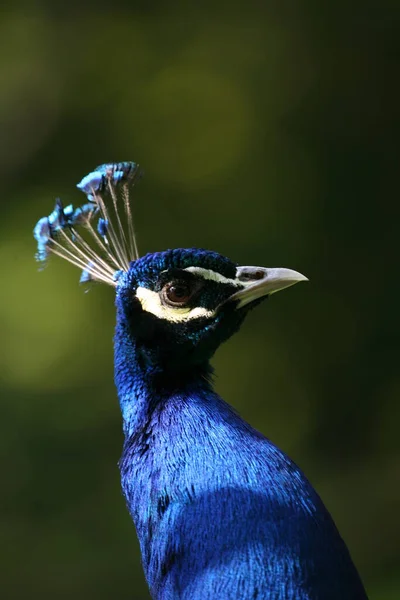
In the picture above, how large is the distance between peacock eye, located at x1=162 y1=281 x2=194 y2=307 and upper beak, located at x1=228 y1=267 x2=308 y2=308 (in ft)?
0.20

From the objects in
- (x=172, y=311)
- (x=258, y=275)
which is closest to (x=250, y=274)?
(x=258, y=275)

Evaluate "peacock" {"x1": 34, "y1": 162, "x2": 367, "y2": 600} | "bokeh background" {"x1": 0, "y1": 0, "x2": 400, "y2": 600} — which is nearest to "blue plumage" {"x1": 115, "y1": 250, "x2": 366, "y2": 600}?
"peacock" {"x1": 34, "y1": 162, "x2": 367, "y2": 600}

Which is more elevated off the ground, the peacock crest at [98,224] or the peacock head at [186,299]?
the peacock crest at [98,224]

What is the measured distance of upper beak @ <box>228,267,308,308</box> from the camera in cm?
133

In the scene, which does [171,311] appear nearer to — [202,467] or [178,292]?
[178,292]

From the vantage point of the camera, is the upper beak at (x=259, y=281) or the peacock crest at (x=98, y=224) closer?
the upper beak at (x=259, y=281)

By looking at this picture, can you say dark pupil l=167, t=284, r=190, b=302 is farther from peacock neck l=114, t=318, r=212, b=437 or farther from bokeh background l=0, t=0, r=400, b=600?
bokeh background l=0, t=0, r=400, b=600

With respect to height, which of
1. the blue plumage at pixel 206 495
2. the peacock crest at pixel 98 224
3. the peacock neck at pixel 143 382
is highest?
the peacock crest at pixel 98 224

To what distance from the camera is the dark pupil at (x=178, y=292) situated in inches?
52.7

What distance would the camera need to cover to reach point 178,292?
1.34 metres

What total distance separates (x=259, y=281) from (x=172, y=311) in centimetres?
13

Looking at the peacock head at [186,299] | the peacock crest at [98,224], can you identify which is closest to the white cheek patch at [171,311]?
the peacock head at [186,299]

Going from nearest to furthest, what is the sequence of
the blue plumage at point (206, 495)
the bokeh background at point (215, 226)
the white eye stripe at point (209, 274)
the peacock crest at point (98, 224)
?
the blue plumage at point (206, 495) → the white eye stripe at point (209, 274) → the peacock crest at point (98, 224) → the bokeh background at point (215, 226)

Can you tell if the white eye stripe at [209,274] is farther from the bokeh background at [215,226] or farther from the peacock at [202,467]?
the bokeh background at [215,226]
